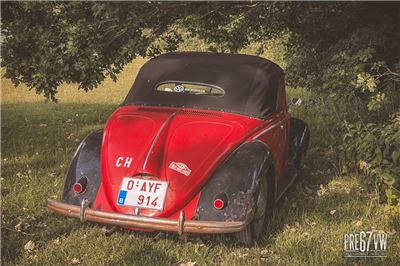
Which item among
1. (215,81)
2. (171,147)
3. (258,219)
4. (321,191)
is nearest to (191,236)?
(258,219)

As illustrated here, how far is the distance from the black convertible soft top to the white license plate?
1.19 meters

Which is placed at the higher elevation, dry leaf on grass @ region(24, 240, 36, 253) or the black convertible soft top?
the black convertible soft top

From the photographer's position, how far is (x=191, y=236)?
443 centimetres

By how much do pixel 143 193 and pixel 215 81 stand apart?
5.45 feet

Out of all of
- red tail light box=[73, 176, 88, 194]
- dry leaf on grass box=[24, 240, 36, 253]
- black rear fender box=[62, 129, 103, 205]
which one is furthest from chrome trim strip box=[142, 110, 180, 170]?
dry leaf on grass box=[24, 240, 36, 253]

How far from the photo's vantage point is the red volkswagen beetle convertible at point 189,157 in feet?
13.0

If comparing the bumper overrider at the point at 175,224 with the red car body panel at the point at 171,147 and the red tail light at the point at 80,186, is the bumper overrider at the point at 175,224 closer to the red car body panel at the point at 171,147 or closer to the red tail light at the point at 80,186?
the red car body panel at the point at 171,147

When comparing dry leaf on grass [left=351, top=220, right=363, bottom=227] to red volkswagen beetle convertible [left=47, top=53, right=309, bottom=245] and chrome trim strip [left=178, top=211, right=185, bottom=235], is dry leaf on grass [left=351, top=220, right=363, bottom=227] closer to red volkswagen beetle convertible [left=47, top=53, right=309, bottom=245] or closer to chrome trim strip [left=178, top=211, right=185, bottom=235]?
red volkswagen beetle convertible [left=47, top=53, right=309, bottom=245]

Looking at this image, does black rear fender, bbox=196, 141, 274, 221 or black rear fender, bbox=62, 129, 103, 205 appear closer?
black rear fender, bbox=196, 141, 274, 221

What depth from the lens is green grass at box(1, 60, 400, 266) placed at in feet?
13.0

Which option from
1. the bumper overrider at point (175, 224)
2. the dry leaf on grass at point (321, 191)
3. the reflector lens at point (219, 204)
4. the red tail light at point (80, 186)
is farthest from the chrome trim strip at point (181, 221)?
the dry leaf on grass at point (321, 191)

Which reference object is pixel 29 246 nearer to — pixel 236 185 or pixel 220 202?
pixel 220 202

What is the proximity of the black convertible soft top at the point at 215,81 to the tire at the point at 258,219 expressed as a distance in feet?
2.78

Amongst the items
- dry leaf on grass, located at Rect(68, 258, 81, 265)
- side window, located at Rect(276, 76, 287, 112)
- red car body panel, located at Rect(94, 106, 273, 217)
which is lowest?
dry leaf on grass, located at Rect(68, 258, 81, 265)
